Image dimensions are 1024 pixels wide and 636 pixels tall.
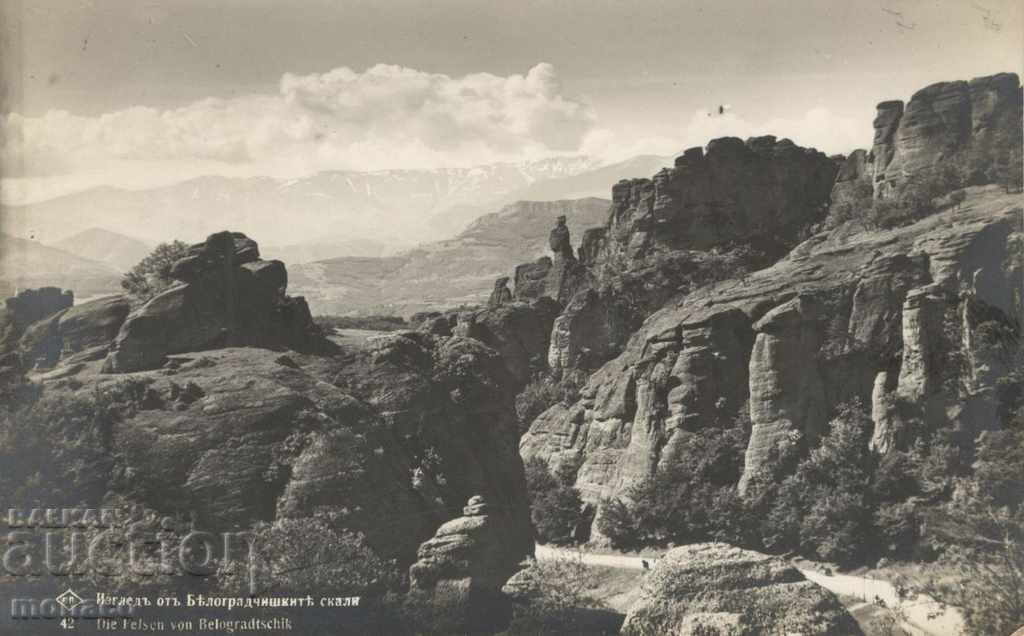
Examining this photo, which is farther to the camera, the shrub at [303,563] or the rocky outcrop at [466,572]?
the rocky outcrop at [466,572]

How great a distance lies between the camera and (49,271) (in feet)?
72.1

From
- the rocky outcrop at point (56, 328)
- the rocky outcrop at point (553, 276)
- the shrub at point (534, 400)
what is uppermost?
the rocky outcrop at point (553, 276)

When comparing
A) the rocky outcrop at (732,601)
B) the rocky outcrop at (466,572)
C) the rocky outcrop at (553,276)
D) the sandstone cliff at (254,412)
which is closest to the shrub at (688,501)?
the sandstone cliff at (254,412)

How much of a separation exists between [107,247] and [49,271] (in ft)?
7.16

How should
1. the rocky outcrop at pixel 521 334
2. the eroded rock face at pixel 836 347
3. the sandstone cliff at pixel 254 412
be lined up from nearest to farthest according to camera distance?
the sandstone cliff at pixel 254 412 < the eroded rock face at pixel 836 347 < the rocky outcrop at pixel 521 334

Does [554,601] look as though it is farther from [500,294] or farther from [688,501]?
[500,294]

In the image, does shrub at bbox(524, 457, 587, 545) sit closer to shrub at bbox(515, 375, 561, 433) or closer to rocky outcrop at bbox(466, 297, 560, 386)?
shrub at bbox(515, 375, 561, 433)

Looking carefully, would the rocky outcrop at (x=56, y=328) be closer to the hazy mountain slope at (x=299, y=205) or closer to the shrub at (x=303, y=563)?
the hazy mountain slope at (x=299, y=205)

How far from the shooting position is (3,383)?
19281 millimetres

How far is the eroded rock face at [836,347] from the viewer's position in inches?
872

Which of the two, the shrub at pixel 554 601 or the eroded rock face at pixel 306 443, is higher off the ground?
the eroded rock face at pixel 306 443

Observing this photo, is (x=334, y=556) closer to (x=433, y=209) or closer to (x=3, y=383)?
(x=3, y=383)

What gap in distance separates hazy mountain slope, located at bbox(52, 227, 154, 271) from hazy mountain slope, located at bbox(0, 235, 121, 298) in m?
0.21

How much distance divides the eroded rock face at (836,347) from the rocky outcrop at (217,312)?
9.10 metres
